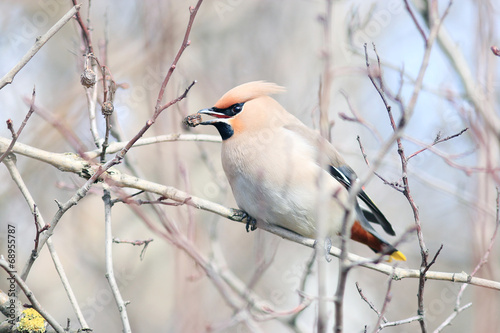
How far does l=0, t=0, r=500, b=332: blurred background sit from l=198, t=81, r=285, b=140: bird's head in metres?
0.34

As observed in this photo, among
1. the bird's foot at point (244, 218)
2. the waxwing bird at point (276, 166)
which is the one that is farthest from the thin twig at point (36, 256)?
the waxwing bird at point (276, 166)

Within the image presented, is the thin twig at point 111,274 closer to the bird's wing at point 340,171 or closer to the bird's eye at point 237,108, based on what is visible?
the bird's eye at point 237,108

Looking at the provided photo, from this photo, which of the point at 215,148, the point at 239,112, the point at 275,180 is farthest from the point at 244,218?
the point at 215,148

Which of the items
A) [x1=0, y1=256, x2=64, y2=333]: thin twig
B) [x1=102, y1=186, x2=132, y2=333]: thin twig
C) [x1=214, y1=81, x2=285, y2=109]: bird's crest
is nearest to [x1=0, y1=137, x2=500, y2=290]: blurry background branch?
[x1=102, y1=186, x2=132, y2=333]: thin twig

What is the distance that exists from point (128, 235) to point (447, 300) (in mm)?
5092

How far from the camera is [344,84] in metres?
Result: 9.79

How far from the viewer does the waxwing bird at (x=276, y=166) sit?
3898 mm

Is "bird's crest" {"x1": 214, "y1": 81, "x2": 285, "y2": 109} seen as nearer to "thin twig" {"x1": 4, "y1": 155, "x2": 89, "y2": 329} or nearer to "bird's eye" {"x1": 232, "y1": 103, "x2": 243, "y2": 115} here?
"bird's eye" {"x1": 232, "y1": 103, "x2": 243, "y2": 115}

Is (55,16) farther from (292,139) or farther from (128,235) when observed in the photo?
(292,139)

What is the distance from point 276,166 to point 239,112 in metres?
0.53

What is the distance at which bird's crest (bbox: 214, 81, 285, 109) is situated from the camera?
4.18m

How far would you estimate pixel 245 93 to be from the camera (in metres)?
4.21

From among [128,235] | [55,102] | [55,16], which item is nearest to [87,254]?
[128,235]

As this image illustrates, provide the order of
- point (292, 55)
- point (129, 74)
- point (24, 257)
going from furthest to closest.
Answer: point (292, 55)
point (129, 74)
point (24, 257)
